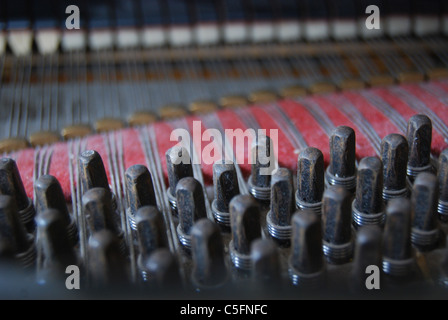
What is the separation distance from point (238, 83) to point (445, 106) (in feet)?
2.66

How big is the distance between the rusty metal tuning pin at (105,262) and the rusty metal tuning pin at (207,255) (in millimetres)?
130

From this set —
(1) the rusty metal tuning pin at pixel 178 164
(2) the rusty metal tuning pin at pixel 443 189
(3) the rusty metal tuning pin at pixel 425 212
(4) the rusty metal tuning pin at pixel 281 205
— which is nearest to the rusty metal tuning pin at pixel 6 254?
(1) the rusty metal tuning pin at pixel 178 164

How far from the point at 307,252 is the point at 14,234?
1.81ft

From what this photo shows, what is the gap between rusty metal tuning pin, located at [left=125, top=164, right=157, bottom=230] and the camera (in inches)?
43.6

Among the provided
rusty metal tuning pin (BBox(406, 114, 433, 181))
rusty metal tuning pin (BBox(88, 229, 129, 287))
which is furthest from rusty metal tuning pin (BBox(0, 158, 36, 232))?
rusty metal tuning pin (BBox(406, 114, 433, 181))

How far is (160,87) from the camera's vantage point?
6.79 feet

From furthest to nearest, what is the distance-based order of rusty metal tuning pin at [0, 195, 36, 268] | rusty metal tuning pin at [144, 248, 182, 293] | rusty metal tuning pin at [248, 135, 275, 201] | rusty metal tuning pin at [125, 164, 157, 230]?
rusty metal tuning pin at [248, 135, 275, 201]
rusty metal tuning pin at [125, 164, 157, 230]
rusty metal tuning pin at [0, 195, 36, 268]
rusty metal tuning pin at [144, 248, 182, 293]

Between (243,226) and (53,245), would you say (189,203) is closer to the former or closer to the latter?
(243,226)

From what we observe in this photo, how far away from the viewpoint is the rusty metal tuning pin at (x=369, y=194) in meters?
1.07

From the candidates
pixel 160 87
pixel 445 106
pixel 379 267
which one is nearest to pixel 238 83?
pixel 160 87

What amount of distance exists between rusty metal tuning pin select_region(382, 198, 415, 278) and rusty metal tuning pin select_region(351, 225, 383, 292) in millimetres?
35

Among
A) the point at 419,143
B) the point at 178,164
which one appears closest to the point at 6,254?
the point at 178,164

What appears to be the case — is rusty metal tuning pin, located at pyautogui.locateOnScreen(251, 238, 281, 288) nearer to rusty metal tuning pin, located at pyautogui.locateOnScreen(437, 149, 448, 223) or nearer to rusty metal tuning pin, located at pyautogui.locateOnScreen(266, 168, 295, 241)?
rusty metal tuning pin, located at pyautogui.locateOnScreen(266, 168, 295, 241)
